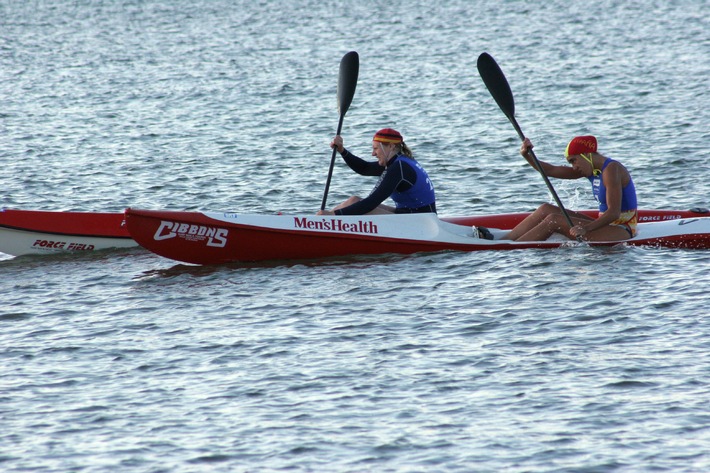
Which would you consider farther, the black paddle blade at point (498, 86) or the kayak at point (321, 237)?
the black paddle blade at point (498, 86)

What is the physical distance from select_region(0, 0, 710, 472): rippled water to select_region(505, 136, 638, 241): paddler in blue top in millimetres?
228

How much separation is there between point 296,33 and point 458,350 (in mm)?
31004

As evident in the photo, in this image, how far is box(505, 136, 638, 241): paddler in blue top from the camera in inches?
421

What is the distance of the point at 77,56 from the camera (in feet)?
110

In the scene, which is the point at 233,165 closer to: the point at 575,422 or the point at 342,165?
the point at 342,165

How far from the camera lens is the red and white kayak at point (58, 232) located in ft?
38.4

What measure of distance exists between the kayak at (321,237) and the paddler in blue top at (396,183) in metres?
0.17

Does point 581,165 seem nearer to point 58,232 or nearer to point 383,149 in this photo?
point 383,149

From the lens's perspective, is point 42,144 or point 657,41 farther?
point 657,41

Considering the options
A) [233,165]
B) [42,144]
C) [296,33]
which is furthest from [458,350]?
[296,33]

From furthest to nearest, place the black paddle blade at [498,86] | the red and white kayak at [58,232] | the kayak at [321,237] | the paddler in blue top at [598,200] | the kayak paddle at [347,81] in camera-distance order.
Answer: the kayak paddle at [347,81]
the black paddle blade at [498,86]
the red and white kayak at [58,232]
the kayak at [321,237]
the paddler in blue top at [598,200]

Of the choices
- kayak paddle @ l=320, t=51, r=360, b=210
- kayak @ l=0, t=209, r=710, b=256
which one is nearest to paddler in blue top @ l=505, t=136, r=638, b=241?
kayak @ l=0, t=209, r=710, b=256

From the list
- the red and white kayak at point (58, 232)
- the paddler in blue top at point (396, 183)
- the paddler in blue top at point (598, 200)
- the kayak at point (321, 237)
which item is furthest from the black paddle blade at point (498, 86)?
the red and white kayak at point (58, 232)

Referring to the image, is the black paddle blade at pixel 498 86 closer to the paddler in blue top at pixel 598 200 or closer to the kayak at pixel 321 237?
the paddler in blue top at pixel 598 200
